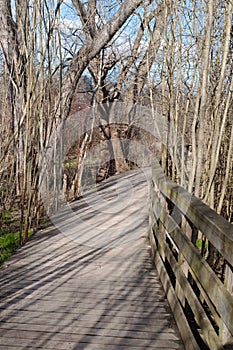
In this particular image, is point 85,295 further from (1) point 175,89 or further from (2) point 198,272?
(1) point 175,89

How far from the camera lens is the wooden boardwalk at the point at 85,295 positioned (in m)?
2.12

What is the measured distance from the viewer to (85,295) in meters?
2.67

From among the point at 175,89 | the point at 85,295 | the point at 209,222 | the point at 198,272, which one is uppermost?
the point at 175,89

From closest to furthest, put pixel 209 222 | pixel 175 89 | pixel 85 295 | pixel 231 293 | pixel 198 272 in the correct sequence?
pixel 231 293 → pixel 209 222 → pixel 198 272 → pixel 85 295 → pixel 175 89

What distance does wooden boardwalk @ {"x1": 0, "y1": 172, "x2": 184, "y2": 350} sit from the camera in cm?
212

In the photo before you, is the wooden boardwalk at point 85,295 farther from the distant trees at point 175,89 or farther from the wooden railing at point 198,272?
the distant trees at point 175,89

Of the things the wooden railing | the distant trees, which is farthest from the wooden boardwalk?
the distant trees

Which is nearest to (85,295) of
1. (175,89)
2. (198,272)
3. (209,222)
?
(198,272)

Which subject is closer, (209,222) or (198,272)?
(209,222)

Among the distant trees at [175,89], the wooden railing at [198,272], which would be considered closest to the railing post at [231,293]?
the wooden railing at [198,272]

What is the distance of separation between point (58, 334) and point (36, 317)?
0.80 ft

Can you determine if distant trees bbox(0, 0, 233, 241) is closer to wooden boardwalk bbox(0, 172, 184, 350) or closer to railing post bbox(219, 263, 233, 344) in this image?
wooden boardwalk bbox(0, 172, 184, 350)

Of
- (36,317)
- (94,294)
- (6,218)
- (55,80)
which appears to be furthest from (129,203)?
(36,317)

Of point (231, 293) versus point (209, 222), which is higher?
point (209, 222)
